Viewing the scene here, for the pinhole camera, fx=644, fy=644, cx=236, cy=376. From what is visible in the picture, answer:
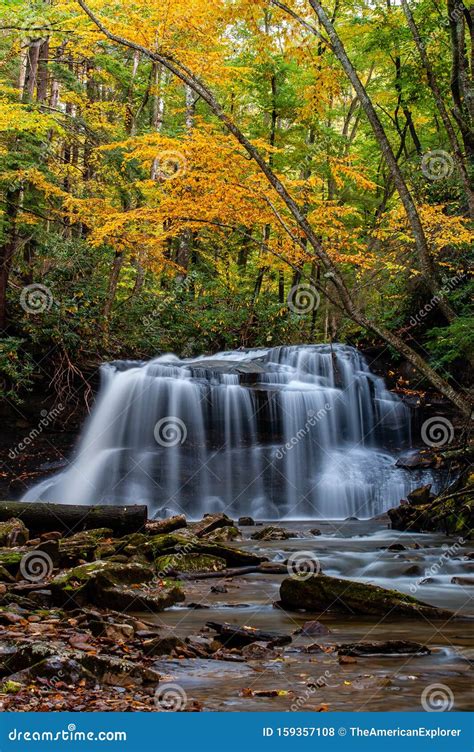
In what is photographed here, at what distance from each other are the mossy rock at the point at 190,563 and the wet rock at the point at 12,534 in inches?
66.0

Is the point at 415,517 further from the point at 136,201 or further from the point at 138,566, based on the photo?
the point at 136,201

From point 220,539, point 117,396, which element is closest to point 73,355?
point 117,396

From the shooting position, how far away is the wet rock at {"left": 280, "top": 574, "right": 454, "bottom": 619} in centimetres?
518

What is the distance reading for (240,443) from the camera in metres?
13.6

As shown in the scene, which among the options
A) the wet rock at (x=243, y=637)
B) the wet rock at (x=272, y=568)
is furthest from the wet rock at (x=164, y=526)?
the wet rock at (x=243, y=637)

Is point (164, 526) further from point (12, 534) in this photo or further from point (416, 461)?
point (416, 461)

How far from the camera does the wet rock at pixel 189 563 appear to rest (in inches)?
271

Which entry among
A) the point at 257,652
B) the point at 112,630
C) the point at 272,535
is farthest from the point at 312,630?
the point at 272,535

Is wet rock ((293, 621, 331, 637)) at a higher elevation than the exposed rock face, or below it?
higher

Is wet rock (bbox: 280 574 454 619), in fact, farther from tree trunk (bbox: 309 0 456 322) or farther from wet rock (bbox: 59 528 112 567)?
tree trunk (bbox: 309 0 456 322)

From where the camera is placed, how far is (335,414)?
1468 cm

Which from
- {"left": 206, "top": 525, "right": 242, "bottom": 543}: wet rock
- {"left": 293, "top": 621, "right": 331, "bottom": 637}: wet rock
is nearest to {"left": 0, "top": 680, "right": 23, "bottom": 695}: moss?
{"left": 293, "top": 621, "right": 331, "bottom": 637}: wet rock

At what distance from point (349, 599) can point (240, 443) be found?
8420 millimetres

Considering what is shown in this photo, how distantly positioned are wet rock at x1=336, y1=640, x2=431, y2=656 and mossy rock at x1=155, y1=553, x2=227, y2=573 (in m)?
3.07
